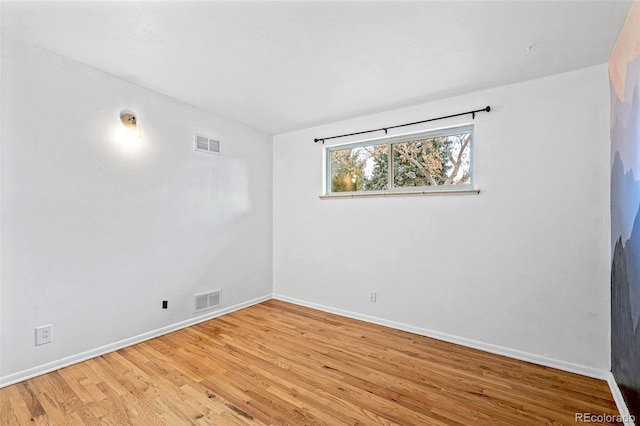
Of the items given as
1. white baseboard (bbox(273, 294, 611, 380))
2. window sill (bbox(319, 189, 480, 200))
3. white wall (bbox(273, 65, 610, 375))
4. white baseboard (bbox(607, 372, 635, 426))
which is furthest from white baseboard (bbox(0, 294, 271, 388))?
white baseboard (bbox(607, 372, 635, 426))

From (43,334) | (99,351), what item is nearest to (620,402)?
(99,351)

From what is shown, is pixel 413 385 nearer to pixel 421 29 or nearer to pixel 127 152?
pixel 421 29

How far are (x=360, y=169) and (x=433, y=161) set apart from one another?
88cm

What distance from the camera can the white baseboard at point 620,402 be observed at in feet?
5.29

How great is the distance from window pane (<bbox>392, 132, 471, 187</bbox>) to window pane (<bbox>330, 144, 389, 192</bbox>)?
16 cm

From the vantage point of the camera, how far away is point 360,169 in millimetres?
3553

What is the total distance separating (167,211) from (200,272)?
78cm

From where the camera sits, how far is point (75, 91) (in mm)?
2303

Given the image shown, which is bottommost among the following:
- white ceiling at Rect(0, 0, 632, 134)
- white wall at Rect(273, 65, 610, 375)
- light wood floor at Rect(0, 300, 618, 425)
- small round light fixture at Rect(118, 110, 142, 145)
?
light wood floor at Rect(0, 300, 618, 425)

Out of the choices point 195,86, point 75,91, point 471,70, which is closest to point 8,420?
point 75,91

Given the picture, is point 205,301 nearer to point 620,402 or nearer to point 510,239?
point 510,239

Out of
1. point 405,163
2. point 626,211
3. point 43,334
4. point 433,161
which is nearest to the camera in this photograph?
point 626,211

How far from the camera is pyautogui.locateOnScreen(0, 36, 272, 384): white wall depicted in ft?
6.69

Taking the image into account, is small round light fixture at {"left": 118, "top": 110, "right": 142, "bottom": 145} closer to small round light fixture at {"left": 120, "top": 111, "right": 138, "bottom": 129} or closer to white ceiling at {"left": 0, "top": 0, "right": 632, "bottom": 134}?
small round light fixture at {"left": 120, "top": 111, "right": 138, "bottom": 129}
